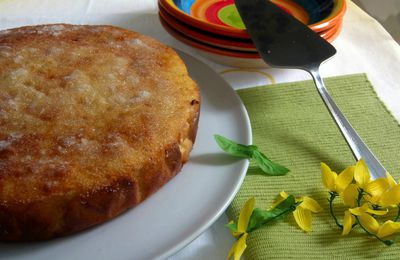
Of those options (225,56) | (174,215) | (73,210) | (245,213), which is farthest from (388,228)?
(225,56)

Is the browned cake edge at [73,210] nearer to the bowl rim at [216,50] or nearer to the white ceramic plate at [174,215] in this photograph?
the white ceramic plate at [174,215]

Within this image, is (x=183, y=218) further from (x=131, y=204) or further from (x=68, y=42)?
(x=68, y=42)

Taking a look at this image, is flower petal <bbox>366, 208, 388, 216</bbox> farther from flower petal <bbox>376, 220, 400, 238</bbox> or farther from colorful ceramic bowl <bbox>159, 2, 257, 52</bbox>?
colorful ceramic bowl <bbox>159, 2, 257, 52</bbox>

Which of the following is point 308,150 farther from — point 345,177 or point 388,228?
point 388,228

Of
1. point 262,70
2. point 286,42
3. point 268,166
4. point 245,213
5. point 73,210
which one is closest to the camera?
point 73,210

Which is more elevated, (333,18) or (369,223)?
(333,18)

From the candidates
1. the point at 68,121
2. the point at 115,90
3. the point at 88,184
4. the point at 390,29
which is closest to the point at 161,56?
the point at 115,90

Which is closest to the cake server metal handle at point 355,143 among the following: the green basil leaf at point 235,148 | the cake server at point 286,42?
the cake server at point 286,42
